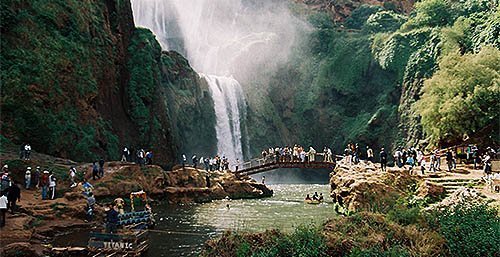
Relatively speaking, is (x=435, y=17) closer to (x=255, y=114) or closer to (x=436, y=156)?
(x=255, y=114)

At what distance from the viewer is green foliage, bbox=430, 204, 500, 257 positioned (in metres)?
10.8

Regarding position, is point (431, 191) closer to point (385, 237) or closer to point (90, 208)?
point (385, 237)

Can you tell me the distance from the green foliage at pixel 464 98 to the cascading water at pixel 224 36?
24786mm

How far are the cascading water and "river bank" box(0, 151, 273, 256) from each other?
62.3 ft

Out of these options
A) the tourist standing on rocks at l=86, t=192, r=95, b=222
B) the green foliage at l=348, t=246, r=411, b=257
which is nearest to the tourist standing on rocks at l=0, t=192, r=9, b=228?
the tourist standing on rocks at l=86, t=192, r=95, b=222

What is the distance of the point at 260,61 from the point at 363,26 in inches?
655

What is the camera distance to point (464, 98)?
3209 centimetres

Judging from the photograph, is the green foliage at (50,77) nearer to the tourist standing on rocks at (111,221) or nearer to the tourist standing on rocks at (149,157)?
the tourist standing on rocks at (149,157)

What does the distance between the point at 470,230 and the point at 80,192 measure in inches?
761

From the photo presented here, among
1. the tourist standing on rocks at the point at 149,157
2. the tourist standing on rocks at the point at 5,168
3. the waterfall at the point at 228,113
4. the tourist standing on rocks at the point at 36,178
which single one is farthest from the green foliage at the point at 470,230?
the waterfall at the point at 228,113

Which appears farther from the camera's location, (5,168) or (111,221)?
(5,168)

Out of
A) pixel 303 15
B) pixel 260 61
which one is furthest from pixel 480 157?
pixel 303 15

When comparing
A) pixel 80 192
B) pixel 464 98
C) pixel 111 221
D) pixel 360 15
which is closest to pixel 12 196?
pixel 111 221

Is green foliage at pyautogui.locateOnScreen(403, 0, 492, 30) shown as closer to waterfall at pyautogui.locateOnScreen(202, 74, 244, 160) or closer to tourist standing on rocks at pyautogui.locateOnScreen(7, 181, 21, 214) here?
waterfall at pyautogui.locateOnScreen(202, 74, 244, 160)
